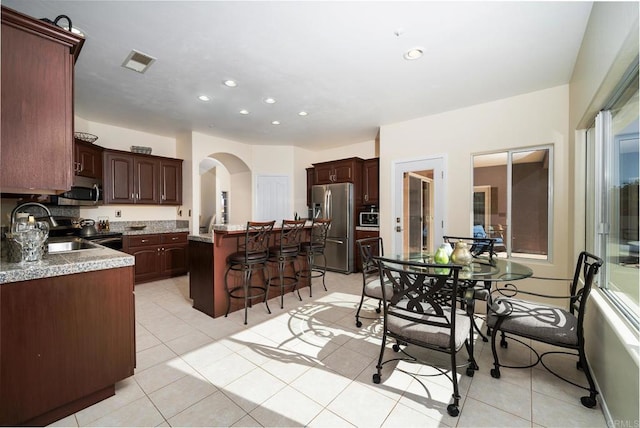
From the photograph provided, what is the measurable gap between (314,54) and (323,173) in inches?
131

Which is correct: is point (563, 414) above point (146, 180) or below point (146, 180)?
below

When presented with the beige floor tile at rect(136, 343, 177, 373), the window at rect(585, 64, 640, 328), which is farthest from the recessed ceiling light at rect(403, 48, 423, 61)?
the beige floor tile at rect(136, 343, 177, 373)

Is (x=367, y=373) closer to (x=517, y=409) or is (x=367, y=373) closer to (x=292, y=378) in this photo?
(x=292, y=378)

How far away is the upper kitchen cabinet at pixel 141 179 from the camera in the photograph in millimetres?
4309

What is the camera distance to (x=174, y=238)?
15.6ft

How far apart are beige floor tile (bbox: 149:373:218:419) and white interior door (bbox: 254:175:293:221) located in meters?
4.21

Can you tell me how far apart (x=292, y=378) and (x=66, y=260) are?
1636 millimetres

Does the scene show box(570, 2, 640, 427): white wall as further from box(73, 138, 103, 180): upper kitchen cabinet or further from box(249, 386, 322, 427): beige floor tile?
box(73, 138, 103, 180): upper kitchen cabinet

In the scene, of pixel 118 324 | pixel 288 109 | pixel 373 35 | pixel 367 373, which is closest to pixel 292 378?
pixel 367 373

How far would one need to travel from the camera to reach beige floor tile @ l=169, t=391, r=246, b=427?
1.52 m

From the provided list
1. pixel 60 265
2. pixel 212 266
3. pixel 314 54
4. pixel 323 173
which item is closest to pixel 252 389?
pixel 60 265

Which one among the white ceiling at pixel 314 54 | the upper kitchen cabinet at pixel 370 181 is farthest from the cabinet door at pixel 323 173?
the white ceiling at pixel 314 54

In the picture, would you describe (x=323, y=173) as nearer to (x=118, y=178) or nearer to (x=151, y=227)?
(x=151, y=227)

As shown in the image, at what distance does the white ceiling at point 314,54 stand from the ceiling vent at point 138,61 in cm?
6
